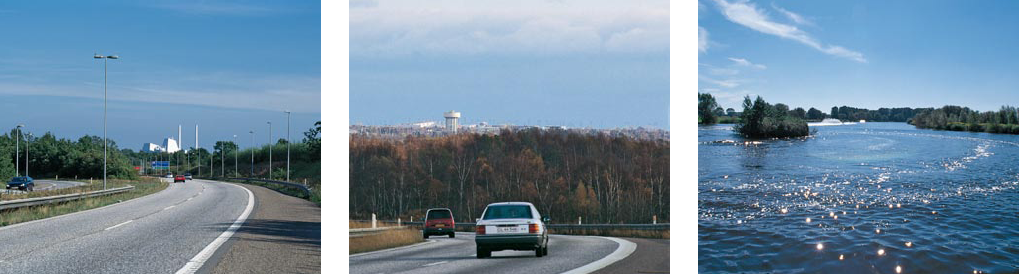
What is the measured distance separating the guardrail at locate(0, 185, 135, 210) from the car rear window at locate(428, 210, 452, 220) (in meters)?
3.73

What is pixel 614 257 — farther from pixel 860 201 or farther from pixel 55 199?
pixel 55 199

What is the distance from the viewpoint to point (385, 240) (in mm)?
7633

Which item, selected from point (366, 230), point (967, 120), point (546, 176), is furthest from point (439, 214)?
point (967, 120)

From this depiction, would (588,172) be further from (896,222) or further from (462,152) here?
(896,222)

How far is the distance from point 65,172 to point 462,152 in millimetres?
4297

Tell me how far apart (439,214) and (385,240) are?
0.72 m

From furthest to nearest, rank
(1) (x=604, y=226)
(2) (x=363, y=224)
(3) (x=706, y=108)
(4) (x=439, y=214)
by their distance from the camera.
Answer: (2) (x=363, y=224) < (4) (x=439, y=214) < (1) (x=604, y=226) < (3) (x=706, y=108)

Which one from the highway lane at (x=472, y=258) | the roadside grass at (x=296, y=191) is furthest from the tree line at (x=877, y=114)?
the roadside grass at (x=296, y=191)

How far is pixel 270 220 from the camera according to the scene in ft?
22.5

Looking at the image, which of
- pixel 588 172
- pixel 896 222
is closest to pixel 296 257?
pixel 588 172

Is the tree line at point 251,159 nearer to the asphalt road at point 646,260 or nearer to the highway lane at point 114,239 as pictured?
the highway lane at point 114,239

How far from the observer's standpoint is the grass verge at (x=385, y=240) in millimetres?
7398

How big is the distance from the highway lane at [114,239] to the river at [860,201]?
4.75 metres

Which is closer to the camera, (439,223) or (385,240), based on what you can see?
(385,240)
